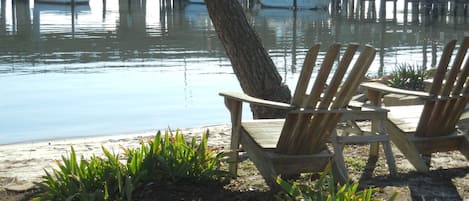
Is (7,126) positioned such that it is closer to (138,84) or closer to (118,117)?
(118,117)

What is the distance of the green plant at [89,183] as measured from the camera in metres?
4.00

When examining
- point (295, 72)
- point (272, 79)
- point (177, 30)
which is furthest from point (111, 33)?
point (272, 79)

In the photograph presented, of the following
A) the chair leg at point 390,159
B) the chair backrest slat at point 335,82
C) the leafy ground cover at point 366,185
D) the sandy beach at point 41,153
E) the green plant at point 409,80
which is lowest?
the sandy beach at point 41,153

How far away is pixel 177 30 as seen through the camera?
29.1 meters

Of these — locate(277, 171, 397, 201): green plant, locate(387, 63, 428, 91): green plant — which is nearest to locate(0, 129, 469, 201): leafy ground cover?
locate(277, 171, 397, 201): green plant

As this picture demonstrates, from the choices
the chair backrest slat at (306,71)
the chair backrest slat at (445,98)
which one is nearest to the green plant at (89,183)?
the chair backrest slat at (306,71)

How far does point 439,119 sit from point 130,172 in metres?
2.33

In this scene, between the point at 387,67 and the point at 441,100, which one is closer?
the point at 441,100

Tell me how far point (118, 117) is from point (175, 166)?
601cm

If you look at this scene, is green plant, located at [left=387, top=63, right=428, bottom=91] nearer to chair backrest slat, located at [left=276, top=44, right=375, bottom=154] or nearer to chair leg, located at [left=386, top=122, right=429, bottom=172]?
chair leg, located at [left=386, top=122, right=429, bottom=172]

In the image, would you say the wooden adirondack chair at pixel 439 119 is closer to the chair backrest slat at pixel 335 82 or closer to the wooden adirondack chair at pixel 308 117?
the wooden adirondack chair at pixel 308 117

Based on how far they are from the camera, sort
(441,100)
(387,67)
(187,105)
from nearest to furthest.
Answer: (441,100) < (187,105) < (387,67)

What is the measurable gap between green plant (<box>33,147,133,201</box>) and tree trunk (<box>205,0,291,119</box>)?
2.51 meters

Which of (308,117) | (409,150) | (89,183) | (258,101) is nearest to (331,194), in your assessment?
(308,117)
